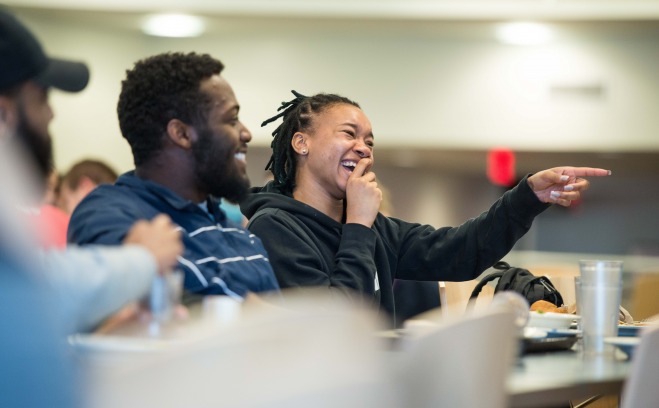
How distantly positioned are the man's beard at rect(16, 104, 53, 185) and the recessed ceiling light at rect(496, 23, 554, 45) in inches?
235

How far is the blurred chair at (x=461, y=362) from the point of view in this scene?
97 centimetres

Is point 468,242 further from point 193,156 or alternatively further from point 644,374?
point 644,374

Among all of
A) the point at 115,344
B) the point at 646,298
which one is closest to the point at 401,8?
the point at 646,298

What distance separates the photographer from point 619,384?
1479 millimetres

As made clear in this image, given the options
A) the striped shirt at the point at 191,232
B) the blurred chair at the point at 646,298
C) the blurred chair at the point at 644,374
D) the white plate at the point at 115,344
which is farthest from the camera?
the blurred chair at the point at 646,298

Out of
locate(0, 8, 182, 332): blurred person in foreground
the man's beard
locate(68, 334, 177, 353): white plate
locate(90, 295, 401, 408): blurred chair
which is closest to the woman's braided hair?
locate(0, 8, 182, 332): blurred person in foreground

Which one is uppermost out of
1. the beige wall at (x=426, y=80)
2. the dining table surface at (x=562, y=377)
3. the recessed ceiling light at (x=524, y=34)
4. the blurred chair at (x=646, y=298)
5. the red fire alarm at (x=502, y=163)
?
the recessed ceiling light at (x=524, y=34)

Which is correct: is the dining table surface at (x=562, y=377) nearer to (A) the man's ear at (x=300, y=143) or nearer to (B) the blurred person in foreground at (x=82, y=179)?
(A) the man's ear at (x=300, y=143)

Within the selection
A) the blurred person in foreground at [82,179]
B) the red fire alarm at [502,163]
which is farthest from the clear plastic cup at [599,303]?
the red fire alarm at [502,163]

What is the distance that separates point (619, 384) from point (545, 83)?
5.98 metres

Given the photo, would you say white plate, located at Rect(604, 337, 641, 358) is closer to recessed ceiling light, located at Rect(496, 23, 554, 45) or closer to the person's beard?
the person's beard

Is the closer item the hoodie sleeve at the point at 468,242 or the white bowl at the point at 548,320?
the white bowl at the point at 548,320

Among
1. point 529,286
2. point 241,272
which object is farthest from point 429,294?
point 241,272

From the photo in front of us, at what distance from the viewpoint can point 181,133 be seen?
206cm
